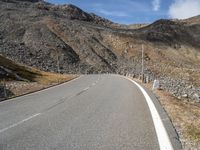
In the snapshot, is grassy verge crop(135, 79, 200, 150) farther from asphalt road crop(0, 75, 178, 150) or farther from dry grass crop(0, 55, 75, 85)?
dry grass crop(0, 55, 75, 85)

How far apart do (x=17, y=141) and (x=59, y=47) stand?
3090 inches

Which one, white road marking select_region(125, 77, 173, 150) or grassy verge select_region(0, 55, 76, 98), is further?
grassy verge select_region(0, 55, 76, 98)

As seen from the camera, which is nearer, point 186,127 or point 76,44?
point 186,127

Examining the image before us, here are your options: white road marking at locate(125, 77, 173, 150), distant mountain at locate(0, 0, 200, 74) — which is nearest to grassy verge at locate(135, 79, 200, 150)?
white road marking at locate(125, 77, 173, 150)

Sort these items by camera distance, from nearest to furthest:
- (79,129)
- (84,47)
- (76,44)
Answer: (79,129)
(84,47)
(76,44)

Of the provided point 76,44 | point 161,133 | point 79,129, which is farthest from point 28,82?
point 76,44

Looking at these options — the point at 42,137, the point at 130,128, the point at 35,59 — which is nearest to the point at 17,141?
the point at 42,137

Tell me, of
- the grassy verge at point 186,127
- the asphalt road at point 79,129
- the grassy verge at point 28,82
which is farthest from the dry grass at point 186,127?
the grassy verge at point 28,82

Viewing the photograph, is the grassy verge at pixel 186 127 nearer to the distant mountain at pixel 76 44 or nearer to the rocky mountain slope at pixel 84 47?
the rocky mountain slope at pixel 84 47

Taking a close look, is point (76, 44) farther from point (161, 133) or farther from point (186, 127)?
point (161, 133)

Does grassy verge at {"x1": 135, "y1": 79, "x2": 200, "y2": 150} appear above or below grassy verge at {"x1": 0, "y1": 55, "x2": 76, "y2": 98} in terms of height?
above

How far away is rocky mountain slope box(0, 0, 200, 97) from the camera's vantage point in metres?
81.6

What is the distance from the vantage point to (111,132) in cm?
938

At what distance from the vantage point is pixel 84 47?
91312mm
